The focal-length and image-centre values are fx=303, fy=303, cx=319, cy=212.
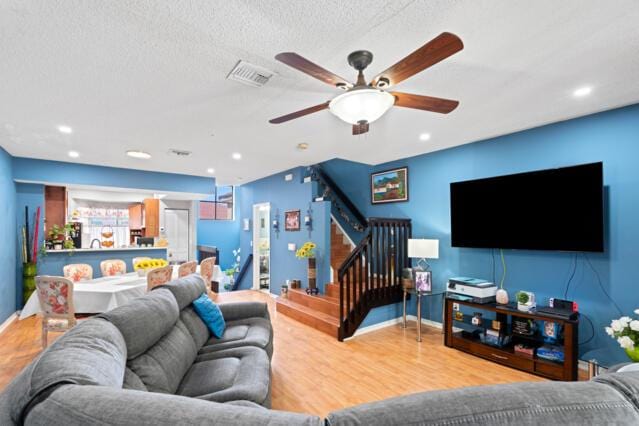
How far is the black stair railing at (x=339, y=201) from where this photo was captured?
18.9 feet

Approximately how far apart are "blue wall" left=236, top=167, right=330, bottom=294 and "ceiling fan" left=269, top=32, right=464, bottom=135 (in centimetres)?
333

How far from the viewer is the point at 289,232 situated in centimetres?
617

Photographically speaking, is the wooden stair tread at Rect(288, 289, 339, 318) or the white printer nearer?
the white printer

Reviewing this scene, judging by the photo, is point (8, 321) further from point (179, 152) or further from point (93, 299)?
point (179, 152)

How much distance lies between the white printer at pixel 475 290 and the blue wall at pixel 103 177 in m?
5.37

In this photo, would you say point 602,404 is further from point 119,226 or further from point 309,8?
point 119,226

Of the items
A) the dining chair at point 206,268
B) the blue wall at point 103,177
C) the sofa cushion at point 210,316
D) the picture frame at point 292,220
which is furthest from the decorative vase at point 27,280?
the picture frame at point 292,220

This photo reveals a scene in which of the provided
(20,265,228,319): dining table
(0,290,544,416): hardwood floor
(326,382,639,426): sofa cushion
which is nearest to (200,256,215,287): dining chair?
(20,265,228,319): dining table

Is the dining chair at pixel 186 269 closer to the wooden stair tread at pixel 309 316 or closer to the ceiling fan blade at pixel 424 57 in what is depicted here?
the wooden stair tread at pixel 309 316

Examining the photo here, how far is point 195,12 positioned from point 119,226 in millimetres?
7681

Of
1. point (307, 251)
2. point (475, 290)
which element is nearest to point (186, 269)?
point (307, 251)

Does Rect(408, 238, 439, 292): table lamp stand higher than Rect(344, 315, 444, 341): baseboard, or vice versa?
Rect(408, 238, 439, 292): table lamp

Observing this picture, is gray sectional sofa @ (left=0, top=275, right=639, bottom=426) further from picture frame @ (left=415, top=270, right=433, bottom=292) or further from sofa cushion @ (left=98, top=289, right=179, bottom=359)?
picture frame @ (left=415, top=270, right=433, bottom=292)

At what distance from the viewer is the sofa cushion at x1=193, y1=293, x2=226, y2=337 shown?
9.05 feet
